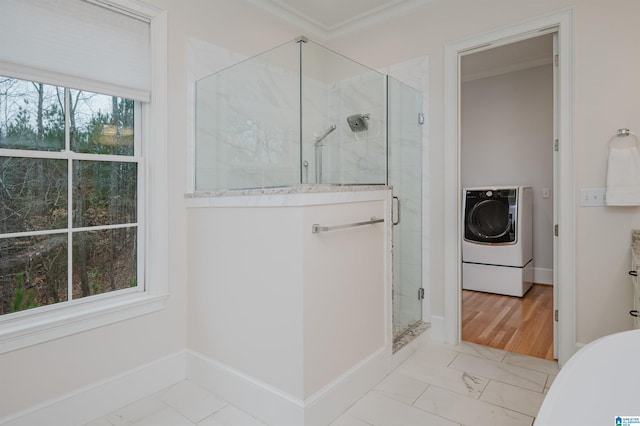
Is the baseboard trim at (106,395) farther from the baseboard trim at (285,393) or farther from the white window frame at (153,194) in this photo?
the white window frame at (153,194)

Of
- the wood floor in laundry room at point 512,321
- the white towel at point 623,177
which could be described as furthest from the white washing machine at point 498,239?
the white towel at point 623,177

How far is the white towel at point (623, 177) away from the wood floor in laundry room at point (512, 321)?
3.87ft

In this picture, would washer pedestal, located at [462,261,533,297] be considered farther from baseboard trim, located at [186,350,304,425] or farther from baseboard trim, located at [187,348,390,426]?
baseboard trim, located at [186,350,304,425]

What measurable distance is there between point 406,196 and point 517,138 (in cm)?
269

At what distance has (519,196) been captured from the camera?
4043mm

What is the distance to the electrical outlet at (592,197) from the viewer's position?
7.18 feet

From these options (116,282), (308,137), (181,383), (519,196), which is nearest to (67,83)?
(116,282)

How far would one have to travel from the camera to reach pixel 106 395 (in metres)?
1.94

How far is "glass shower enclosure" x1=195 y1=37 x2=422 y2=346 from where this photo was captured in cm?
197

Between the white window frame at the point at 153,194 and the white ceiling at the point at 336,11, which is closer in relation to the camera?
the white window frame at the point at 153,194

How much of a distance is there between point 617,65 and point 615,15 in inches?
11.7

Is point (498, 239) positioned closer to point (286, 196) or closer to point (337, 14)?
point (337, 14)

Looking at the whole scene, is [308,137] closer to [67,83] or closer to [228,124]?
[228,124]

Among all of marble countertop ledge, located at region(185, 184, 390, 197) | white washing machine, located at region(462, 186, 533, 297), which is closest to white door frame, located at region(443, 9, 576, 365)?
marble countertop ledge, located at region(185, 184, 390, 197)
